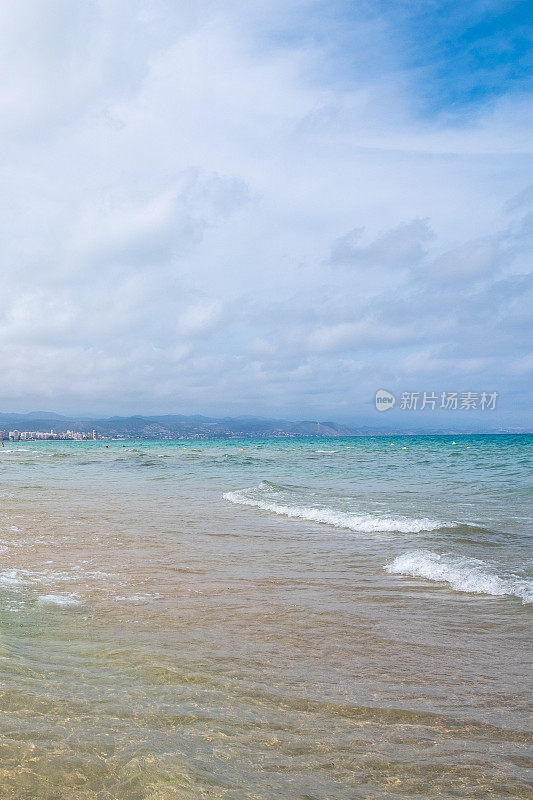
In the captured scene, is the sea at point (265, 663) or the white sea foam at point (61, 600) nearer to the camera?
the sea at point (265, 663)

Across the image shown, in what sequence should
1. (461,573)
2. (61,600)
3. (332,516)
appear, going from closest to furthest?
(61,600), (461,573), (332,516)

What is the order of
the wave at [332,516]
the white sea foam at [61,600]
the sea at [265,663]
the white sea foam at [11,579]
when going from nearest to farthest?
the sea at [265,663] < the white sea foam at [61,600] < the white sea foam at [11,579] < the wave at [332,516]

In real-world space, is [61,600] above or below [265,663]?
below

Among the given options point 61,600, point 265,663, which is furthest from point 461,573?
point 61,600

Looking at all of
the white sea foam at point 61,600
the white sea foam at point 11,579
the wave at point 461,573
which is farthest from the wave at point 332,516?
the white sea foam at point 11,579

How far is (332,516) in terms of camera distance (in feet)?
52.3

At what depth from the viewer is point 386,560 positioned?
35.0 feet

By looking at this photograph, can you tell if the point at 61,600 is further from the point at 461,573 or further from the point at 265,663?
the point at 461,573

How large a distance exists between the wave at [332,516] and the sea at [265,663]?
45cm

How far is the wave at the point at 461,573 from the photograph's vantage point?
8.52 m

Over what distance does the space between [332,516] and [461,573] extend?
6673 mm

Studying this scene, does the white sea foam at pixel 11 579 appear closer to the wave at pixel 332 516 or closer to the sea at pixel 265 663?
the sea at pixel 265 663

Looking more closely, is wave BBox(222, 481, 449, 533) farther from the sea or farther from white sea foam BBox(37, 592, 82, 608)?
white sea foam BBox(37, 592, 82, 608)

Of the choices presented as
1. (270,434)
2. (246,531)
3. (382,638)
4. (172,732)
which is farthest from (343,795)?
(270,434)
